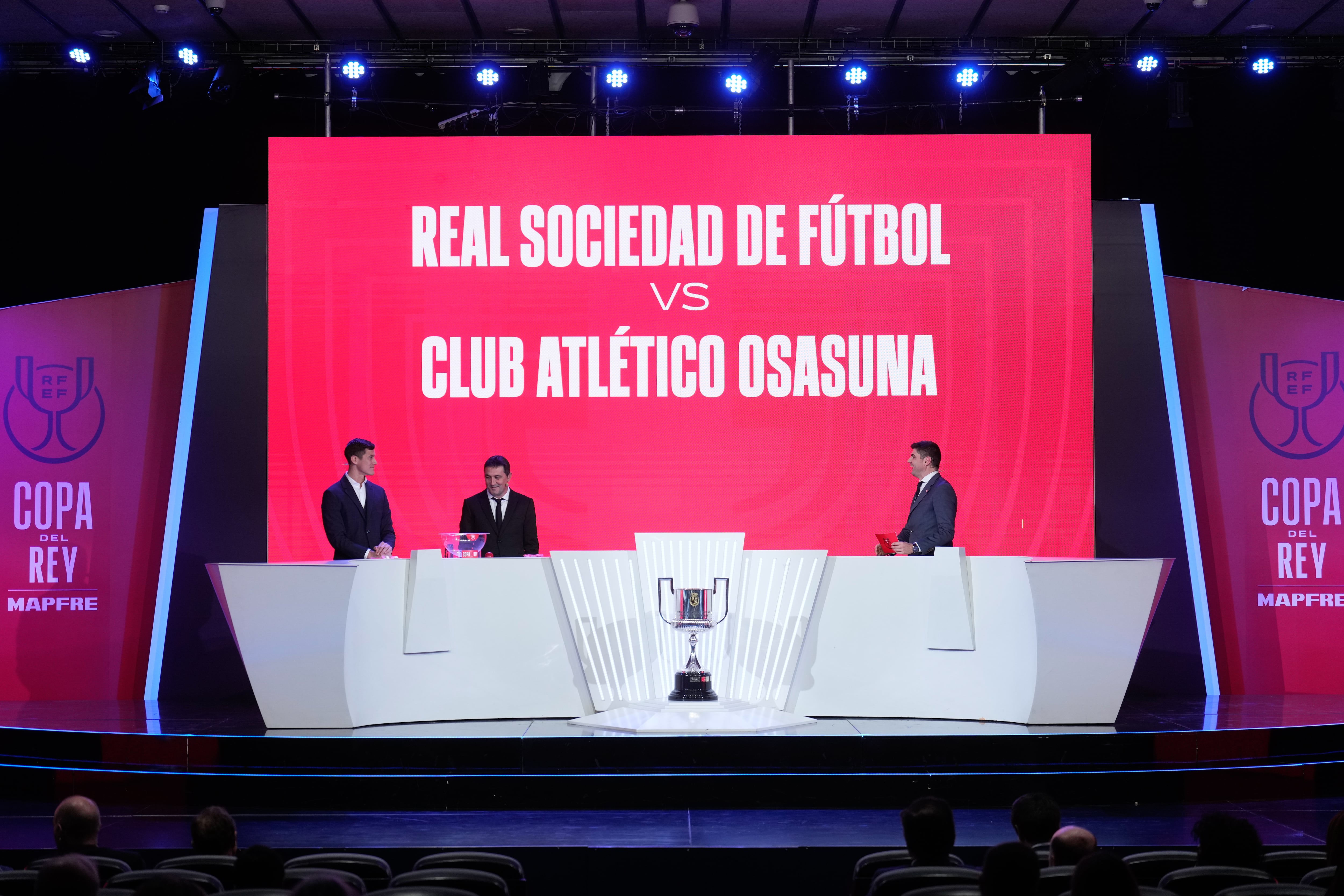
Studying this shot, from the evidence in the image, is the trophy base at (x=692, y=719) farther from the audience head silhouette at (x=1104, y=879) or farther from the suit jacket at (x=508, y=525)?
the audience head silhouette at (x=1104, y=879)

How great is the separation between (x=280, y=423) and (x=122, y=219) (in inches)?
71.0

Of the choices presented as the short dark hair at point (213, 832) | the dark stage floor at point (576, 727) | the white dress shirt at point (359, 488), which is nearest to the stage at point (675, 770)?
the dark stage floor at point (576, 727)

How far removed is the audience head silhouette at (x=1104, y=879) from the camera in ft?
7.26

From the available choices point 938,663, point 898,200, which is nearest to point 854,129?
point 898,200

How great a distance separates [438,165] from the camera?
8.05m

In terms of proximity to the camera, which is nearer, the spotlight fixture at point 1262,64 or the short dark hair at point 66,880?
the short dark hair at point 66,880

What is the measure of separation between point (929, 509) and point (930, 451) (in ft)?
0.98

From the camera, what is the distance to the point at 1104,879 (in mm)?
2219

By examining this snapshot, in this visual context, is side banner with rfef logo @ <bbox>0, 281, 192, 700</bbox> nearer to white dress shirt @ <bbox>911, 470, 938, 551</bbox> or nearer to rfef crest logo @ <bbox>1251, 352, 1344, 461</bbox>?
white dress shirt @ <bbox>911, 470, 938, 551</bbox>

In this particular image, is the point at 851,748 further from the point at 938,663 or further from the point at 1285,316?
the point at 1285,316

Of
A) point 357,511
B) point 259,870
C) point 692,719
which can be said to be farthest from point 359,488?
point 259,870

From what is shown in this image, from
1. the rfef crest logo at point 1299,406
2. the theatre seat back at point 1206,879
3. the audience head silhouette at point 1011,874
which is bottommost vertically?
the theatre seat back at point 1206,879

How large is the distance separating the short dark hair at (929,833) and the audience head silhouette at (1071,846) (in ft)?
0.81

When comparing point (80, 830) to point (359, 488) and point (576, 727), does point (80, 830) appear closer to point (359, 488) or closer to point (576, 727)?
point (576, 727)
